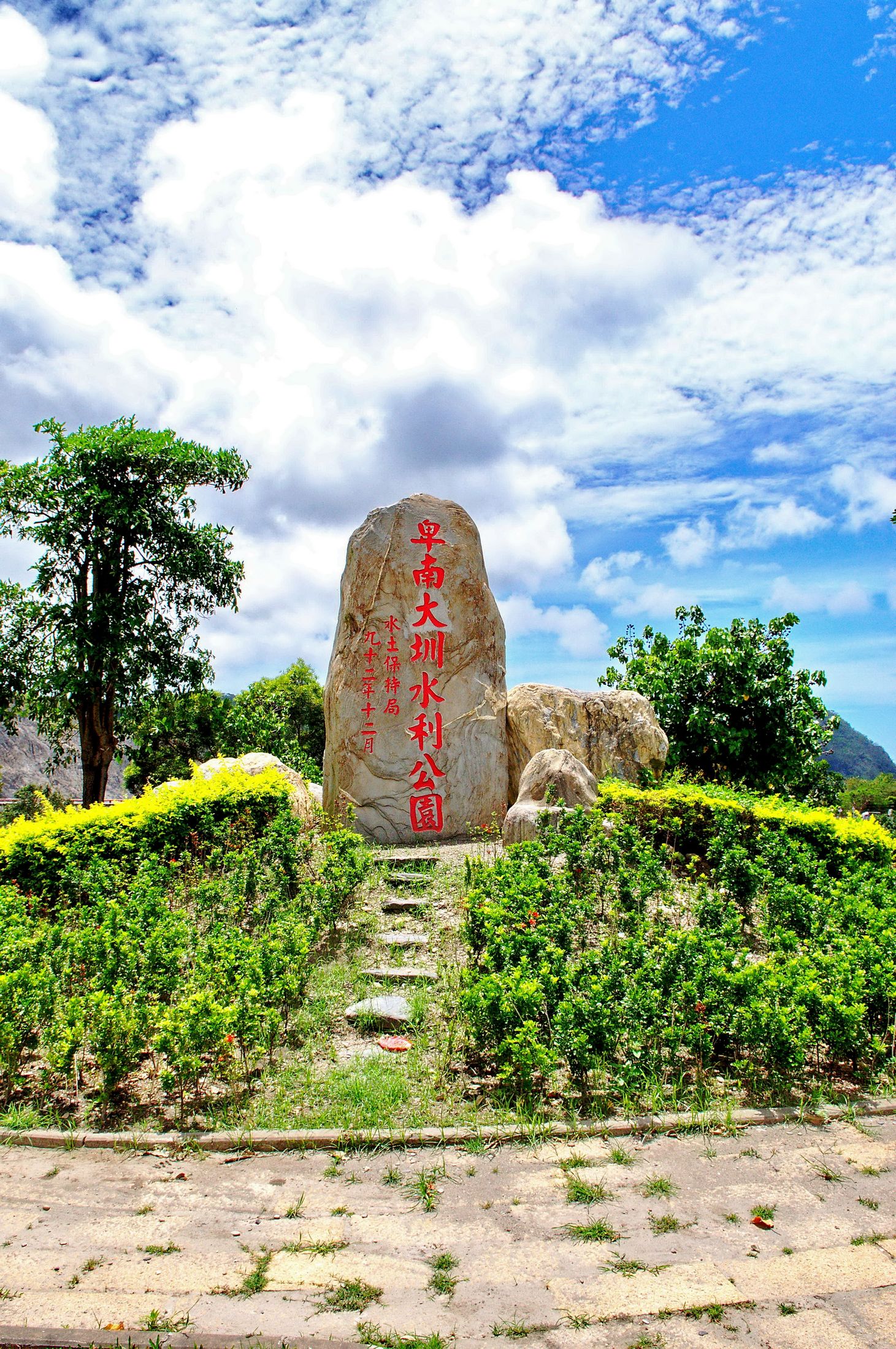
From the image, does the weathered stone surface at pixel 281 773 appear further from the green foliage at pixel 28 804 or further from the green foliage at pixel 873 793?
the green foliage at pixel 873 793

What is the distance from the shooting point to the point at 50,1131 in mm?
3885

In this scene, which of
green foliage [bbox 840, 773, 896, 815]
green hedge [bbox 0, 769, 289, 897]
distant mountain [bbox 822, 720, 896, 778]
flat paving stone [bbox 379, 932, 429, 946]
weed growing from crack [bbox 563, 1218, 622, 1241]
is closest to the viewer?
weed growing from crack [bbox 563, 1218, 622, 1241]

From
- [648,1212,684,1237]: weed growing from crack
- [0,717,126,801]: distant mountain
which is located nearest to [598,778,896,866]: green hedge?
[648,1212,684,1237]: weed growing from crack

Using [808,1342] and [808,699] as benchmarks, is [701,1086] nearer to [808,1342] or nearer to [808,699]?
[808,1342]

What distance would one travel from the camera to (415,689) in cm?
934

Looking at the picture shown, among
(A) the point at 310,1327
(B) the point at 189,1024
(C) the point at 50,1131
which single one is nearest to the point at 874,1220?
(A) the point at 310,1327

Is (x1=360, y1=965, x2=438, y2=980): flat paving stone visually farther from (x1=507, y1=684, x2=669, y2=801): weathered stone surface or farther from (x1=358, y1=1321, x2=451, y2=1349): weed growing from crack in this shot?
(x1=507, y1=684, x2=669, y2=801): weathered stone surface

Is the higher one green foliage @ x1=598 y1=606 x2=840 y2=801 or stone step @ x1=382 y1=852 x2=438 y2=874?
green foliage @ x1=598 y1=606 x2=840 y2=801

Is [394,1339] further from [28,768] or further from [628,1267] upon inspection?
[28,768]

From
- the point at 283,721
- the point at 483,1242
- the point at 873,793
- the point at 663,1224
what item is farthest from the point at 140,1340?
the point at 873,793

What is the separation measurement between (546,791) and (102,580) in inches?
364

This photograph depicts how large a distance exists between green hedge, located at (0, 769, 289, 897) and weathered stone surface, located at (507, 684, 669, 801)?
2.67 metres

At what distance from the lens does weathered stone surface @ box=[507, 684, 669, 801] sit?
382 inches

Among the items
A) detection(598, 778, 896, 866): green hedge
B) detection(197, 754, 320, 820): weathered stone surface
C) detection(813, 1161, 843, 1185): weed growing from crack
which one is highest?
detection(197, 754, 320, 820): weathered stone surface
